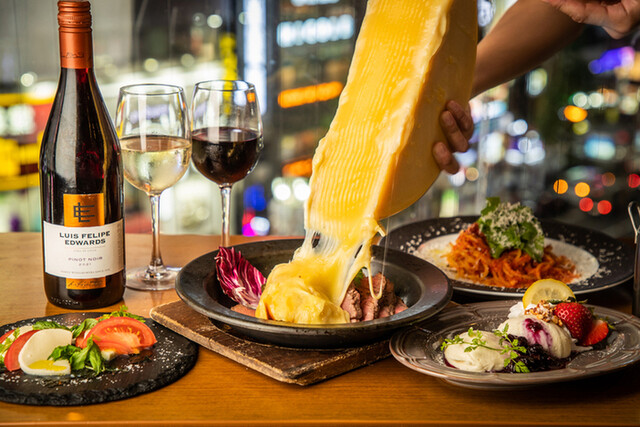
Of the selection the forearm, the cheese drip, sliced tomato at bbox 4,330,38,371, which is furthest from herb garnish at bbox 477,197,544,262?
sliced tomato at bbox 4,330,38,371

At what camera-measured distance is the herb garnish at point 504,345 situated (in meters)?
1.10

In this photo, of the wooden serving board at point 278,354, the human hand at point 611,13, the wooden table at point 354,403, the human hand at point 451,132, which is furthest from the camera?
the human hand at point 611,13

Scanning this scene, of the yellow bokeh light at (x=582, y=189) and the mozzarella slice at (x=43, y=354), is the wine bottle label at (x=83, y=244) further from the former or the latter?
the yellow bokeh light at (x=582, y=189)

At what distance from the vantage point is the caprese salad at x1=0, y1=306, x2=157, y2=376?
1.14 m

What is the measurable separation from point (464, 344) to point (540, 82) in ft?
9.94

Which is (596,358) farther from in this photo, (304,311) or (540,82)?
(540,82)

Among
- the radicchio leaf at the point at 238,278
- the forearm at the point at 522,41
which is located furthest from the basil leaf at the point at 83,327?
the forearm at the point at 522,41

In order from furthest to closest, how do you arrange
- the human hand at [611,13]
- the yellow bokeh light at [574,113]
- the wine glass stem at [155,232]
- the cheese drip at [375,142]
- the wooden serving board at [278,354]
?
the yellow bokeh light at [574,113] → the human hand at [611,13] → the wine glass stem at [155,232] → the cheese drip at [375,142] → the wooden serving board at [278,354]

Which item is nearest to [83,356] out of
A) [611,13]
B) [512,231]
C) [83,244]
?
[83,244]

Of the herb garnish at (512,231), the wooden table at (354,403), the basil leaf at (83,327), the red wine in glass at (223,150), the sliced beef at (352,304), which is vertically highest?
the red wine in glass at (223,150)

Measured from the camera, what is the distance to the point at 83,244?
1.38 meters

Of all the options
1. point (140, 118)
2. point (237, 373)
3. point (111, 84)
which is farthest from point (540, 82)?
point (237, 373)

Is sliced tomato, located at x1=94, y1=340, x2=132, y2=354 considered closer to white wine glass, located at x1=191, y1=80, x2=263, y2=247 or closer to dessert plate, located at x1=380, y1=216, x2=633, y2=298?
white wine glass, located at x1=191, y1=80, x2=263, y2=247

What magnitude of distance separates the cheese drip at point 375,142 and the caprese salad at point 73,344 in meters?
0.22
